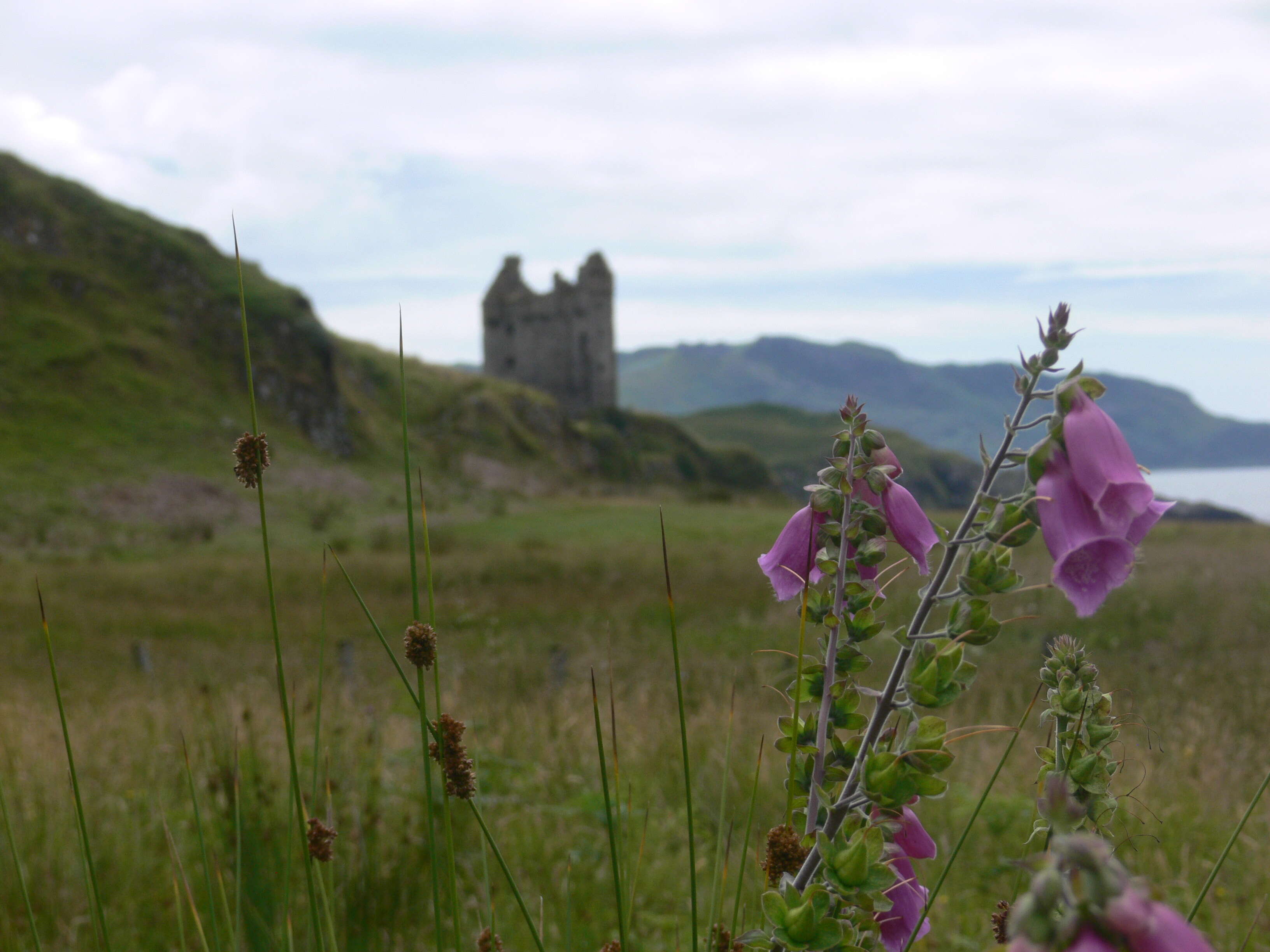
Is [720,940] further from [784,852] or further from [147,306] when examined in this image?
[147,306]

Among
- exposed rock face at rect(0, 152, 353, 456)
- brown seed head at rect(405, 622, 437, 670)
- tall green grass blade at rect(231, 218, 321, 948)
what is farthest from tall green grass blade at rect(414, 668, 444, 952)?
exposed rock face at rect(0, 152, 353, 456)

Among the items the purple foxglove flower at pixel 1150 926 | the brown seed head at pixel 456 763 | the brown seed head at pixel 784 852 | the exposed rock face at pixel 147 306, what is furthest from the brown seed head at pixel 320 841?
the exposed rock face at pixel 147 306

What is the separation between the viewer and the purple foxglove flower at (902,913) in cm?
132

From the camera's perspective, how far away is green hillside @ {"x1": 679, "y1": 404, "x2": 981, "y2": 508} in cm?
12719

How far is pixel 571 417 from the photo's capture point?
243 feet

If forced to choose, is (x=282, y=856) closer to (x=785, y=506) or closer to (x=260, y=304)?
(x=785, y=506)

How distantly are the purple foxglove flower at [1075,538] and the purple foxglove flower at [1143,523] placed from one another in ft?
0.06

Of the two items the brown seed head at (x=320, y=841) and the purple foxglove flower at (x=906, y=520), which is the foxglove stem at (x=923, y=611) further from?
the brown seed head at (x=320, y=841)

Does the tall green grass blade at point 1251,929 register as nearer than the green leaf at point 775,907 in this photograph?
No

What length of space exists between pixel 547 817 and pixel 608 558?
56.2 feet

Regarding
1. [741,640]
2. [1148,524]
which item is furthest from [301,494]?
[1148,524]

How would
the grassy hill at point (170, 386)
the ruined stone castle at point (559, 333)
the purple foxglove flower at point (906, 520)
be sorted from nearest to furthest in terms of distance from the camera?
the purple foxglove flower at point (906, 520) < the grassy hill at point (170, 386) < the ruined stone castle at point (559, 333)

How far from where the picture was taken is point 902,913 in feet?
4.34

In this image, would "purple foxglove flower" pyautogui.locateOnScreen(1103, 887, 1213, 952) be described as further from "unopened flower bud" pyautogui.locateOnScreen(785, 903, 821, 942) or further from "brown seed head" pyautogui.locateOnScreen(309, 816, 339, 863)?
"brown seed head" pyautogui.locateOnScreen(309, 816, 339, 863)
